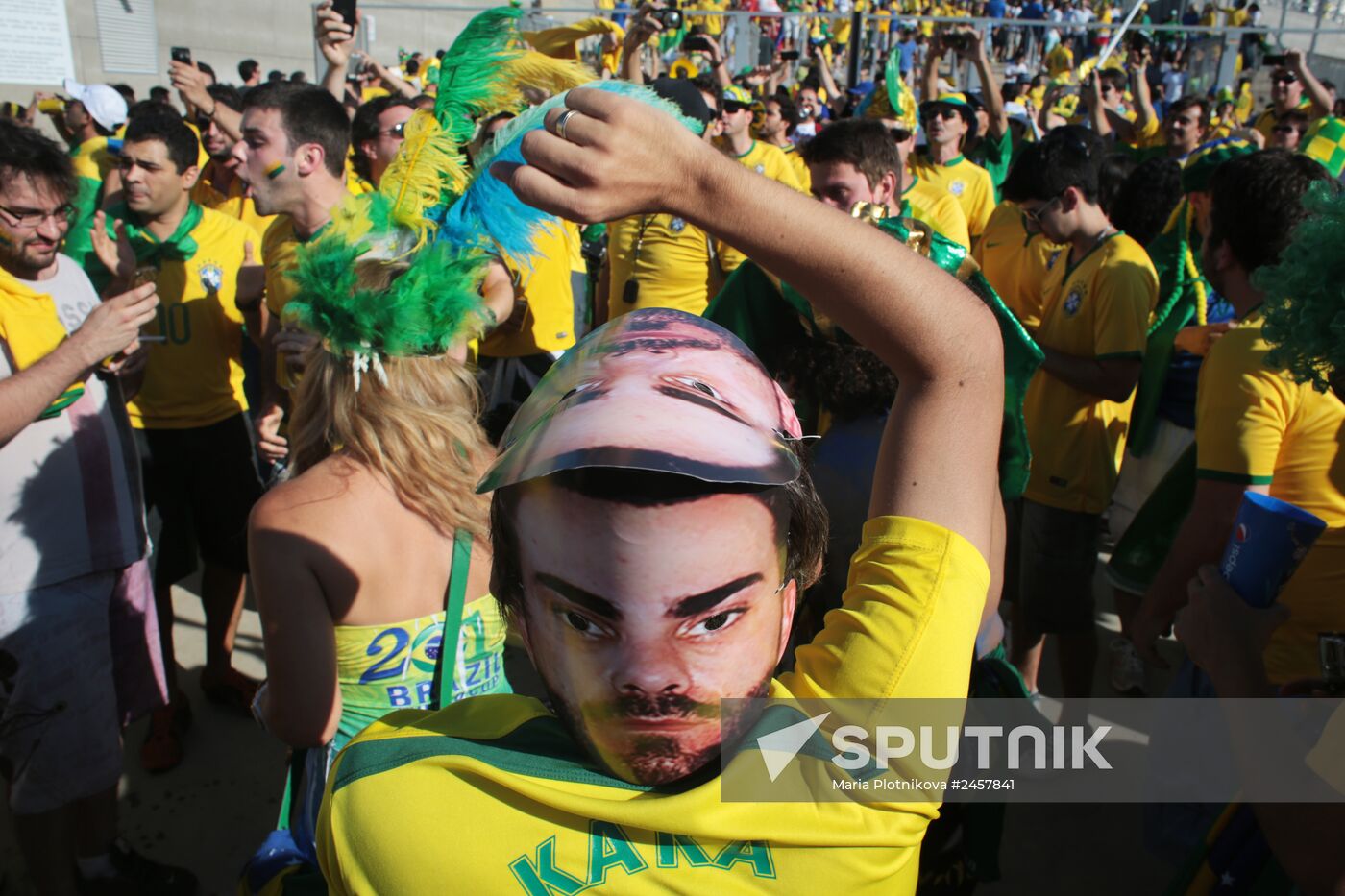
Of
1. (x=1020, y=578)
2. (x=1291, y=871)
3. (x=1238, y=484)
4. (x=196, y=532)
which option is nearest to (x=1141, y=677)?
(x=1020, y=578)

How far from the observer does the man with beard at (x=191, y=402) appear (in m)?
3.66

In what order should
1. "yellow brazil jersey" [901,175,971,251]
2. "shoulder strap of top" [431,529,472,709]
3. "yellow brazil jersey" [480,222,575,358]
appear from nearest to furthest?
"shoulder strap of top" [431,529,472,709] < "yellow brazil jersey" [480,222,575,358] < "yellow brazil jersey" [901,175,971,251]

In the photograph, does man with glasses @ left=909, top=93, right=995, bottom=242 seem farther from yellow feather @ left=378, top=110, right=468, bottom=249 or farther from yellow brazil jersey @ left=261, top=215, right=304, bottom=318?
yellow feather @ left=378, top=110, right=468, bottom=249

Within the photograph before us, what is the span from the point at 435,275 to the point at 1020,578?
2654 mm

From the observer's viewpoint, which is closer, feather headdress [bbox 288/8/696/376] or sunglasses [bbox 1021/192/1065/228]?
feather headdress [bbox 288/8/696/376]

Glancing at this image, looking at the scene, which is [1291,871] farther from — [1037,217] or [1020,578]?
[1037,217]

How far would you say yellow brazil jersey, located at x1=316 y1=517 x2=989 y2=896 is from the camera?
898mm

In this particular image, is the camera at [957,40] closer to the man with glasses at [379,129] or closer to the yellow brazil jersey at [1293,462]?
the man with glasses at [379,129]

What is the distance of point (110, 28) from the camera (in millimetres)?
12656

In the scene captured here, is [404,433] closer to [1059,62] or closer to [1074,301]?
[1074,301]

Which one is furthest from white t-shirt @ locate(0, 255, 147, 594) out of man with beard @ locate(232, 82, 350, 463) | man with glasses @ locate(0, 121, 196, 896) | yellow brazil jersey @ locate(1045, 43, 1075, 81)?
yellow brazil jersey @ locate(1045, 43, 1075, 81)

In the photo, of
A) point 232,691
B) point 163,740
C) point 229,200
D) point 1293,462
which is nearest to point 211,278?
point 232,691

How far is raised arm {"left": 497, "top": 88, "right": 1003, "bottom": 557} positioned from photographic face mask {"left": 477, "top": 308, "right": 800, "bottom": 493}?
0.41ft

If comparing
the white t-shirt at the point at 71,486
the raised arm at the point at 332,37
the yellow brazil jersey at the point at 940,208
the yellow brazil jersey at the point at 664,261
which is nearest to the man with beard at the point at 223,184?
the raised arm at the point at 332,37
